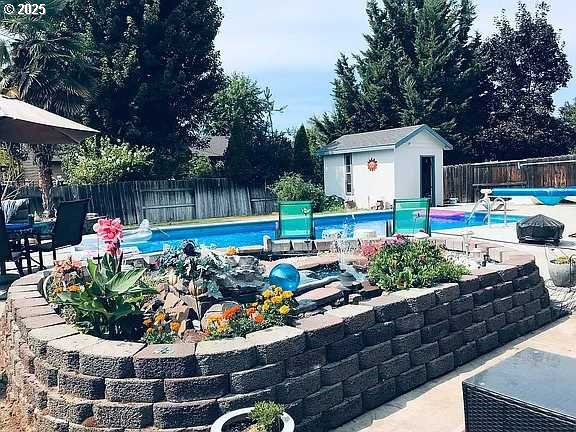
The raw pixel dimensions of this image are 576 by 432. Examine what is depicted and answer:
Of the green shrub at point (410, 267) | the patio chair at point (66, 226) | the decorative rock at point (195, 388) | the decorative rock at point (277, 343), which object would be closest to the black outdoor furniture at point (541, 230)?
the green shrub at point (410, 267)

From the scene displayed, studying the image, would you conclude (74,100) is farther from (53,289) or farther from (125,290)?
(125,290)

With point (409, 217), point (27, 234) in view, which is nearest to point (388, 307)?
point (27, 234)

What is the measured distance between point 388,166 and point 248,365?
52.6 ft

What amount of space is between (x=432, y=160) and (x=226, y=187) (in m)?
8.06

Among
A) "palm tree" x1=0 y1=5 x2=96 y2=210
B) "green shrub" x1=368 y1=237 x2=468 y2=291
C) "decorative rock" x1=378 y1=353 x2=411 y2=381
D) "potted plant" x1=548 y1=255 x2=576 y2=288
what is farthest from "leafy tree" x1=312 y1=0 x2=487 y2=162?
"decorative rock" x1=378 y1=353 x2=411 y2=381

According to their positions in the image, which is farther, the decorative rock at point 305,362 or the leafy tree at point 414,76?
the leafy tree at point 414,76

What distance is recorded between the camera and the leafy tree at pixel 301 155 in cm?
2044

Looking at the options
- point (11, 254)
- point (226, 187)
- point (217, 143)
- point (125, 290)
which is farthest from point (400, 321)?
point (217, 143)

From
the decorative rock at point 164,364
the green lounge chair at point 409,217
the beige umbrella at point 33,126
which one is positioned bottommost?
the decorative rock at point 164,364

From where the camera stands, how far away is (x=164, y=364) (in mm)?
A: 2627

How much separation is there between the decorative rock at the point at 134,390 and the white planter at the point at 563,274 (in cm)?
491

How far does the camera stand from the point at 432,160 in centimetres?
1952

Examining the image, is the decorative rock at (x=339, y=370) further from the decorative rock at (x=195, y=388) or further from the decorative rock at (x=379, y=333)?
the decorative rock at (x=195, y=388)

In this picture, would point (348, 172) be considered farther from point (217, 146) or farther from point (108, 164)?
point (217, 146)
